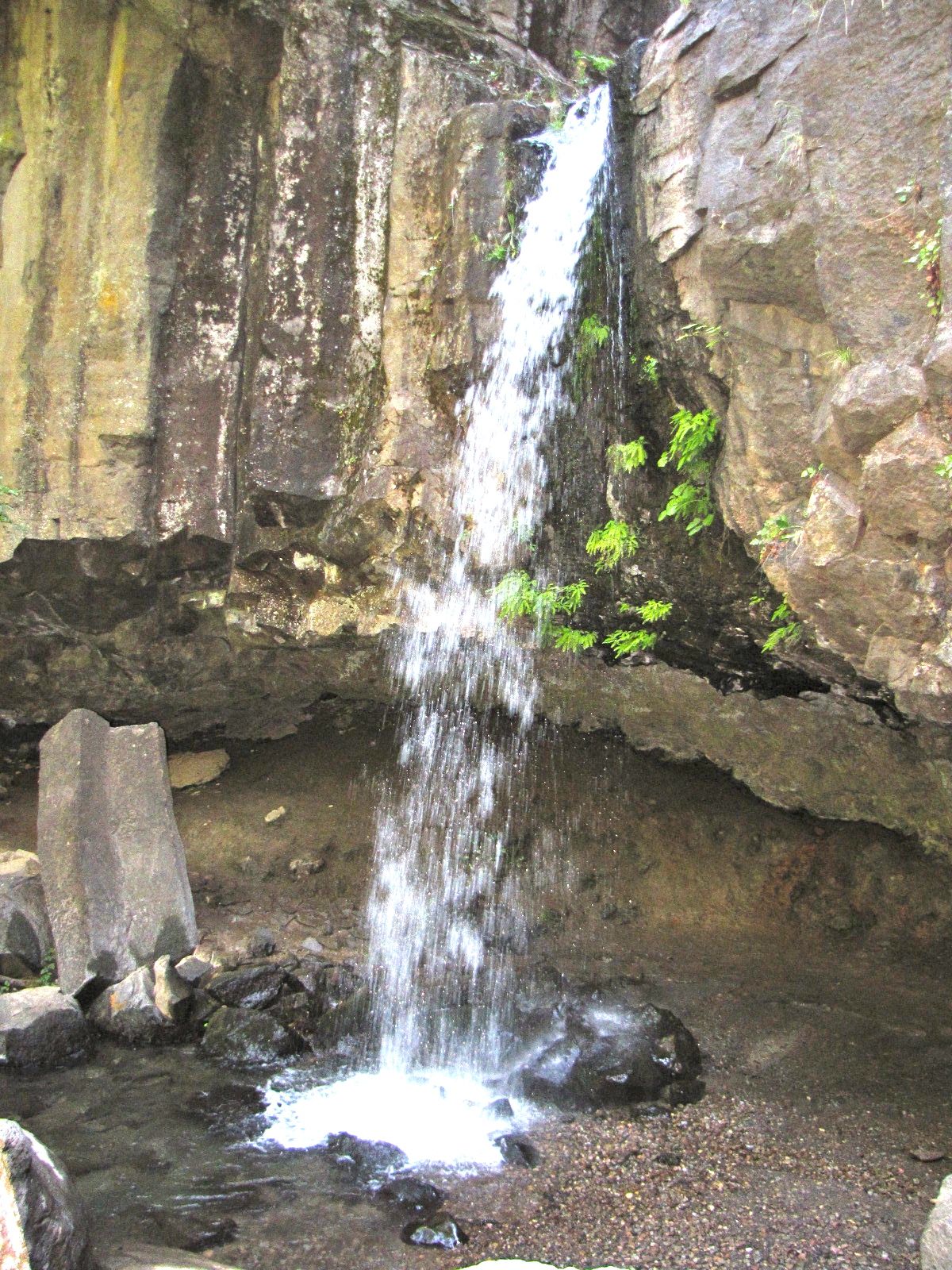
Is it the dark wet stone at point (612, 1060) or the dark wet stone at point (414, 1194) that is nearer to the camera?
the dark wet stone at point (414, 1194)

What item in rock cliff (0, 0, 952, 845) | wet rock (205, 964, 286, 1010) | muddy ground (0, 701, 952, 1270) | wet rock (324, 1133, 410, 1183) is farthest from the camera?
rock cliff (0, 0, 952, 845)

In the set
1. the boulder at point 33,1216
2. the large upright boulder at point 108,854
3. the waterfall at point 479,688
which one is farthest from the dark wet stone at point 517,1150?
the large upright boulder at point 108,854

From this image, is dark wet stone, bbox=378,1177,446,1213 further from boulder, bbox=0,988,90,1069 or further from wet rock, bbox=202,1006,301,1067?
boulder, bbox=0,988,90,1069

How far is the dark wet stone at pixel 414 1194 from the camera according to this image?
3.97 meters

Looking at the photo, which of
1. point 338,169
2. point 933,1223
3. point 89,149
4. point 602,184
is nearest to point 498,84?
point 338,169

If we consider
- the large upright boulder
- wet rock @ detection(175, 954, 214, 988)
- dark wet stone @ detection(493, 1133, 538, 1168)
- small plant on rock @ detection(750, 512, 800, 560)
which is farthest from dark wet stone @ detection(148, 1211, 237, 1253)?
small plant on rock @ detection(750, 512, 800, 560)

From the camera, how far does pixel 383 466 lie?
21.9 feet

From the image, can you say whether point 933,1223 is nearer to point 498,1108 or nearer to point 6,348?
point 498,1108

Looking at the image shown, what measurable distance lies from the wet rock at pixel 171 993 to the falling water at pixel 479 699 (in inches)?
45.5

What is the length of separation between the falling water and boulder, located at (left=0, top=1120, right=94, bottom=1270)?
60.5 inches

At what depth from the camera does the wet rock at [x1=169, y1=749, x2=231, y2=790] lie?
902cm

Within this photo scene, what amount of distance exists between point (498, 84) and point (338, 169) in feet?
4.57

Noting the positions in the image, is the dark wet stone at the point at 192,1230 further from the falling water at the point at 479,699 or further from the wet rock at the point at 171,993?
the wet rock at the point at 171,993

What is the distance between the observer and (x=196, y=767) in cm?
908
